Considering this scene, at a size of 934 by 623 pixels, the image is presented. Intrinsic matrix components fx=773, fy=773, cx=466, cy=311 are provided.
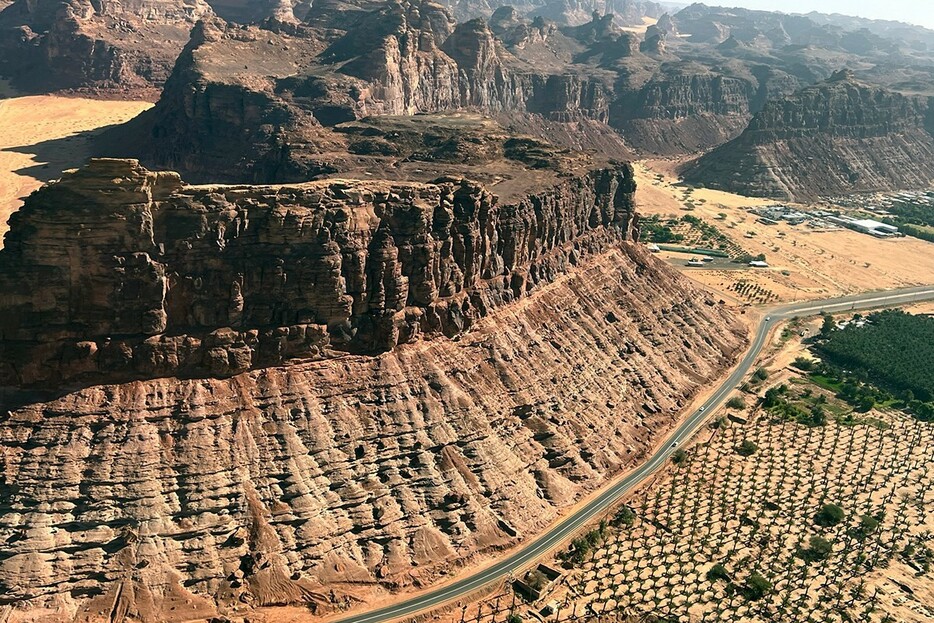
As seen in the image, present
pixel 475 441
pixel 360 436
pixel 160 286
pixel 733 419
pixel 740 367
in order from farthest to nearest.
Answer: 1. pixel 740 367
2. pixel 733 419
3. pixel 475 441
4. pixel 360 436
5. pixel 160 286

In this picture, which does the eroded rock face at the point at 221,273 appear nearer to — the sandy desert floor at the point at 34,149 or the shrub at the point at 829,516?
the shrub at the point at 829,516

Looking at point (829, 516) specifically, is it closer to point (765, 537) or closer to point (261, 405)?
point (765, 537)

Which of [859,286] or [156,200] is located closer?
[156,200]

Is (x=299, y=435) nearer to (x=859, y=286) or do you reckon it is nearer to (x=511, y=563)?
(x=511, y=563)

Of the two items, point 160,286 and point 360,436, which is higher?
point 160,286

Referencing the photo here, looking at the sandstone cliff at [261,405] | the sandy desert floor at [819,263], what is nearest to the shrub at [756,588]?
the sandstone cliff at [261,405]

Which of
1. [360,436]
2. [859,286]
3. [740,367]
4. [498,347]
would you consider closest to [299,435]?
[360,436]
